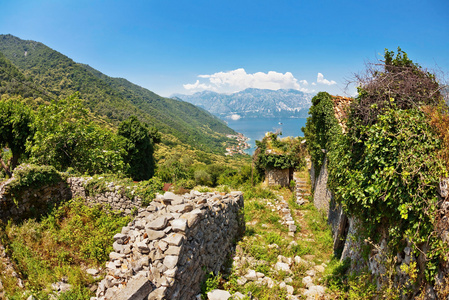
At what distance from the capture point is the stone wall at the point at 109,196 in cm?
686

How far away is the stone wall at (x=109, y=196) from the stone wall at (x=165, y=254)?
195 centimetres

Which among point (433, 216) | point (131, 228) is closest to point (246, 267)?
point (131, 228)

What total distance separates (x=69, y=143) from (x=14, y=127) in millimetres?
5617

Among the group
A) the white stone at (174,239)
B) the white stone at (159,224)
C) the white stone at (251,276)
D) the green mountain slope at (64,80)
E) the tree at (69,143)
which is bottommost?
the white stone at (251,276)

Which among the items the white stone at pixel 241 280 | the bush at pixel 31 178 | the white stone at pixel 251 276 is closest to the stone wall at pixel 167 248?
the bush at pixel 31 178

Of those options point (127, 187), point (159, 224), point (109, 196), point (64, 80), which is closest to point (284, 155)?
point (127, 187)

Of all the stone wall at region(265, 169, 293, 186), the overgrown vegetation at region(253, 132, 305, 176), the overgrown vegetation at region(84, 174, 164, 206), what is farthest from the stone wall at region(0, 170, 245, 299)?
the stone wall at region(265, 169, 293, 186)

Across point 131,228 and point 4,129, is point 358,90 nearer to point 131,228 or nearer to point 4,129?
point 131,228

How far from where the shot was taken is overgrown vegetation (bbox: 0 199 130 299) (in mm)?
4247

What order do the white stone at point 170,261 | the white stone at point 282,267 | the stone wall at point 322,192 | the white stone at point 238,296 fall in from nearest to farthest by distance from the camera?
the white stone at point 170,261 < the white stone at point 238,296 < the white stone at point 282,267 < the stone wall at point 322,192

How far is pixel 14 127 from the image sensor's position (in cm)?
1326

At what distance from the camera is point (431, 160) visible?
131 inches

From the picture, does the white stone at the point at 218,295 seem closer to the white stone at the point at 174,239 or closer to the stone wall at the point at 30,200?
the white stone at the point at 174,239

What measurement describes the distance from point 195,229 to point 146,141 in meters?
25.3
